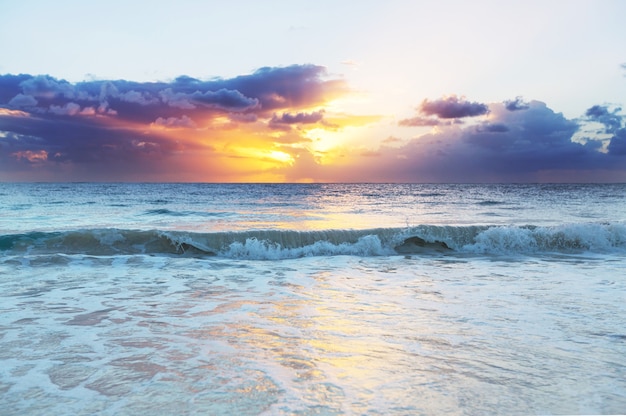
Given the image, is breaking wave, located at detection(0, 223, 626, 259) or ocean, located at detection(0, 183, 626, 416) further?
breaking wave, located at detection(0, 223, 626, 259)

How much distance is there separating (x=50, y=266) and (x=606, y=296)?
11.8 m

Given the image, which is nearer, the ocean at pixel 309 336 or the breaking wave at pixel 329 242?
the ocean at pixel 309 336

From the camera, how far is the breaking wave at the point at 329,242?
14.3 meters

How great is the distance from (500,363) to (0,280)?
964cm

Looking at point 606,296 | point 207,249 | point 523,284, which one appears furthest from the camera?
point 207,249

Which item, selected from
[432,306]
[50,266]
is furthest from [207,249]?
[432,306]

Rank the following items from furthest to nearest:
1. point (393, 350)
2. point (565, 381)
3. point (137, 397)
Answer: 1. point (393, 350)
2. point (565, 381)
3. point (137, 397)

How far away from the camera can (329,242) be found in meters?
15.4

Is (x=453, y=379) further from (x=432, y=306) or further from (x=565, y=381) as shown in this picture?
(x=432, y=306)

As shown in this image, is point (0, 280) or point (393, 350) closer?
point (393, 350)

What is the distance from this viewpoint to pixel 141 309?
23.3 ft

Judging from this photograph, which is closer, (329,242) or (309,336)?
(309,336)

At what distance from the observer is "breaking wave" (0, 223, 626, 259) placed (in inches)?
564

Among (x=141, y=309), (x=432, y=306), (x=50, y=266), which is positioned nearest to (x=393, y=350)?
(x=432, y=306)
